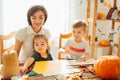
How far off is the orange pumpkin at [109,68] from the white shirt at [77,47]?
0.84 m

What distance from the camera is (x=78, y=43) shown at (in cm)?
217

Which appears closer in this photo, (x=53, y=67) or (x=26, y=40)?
(x=53, y=67)

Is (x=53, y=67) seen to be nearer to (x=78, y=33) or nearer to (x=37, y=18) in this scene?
(x=37, y=18)

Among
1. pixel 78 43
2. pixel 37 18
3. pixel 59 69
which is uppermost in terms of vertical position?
pixel 37 18

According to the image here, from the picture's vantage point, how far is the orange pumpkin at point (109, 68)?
48.5 inches

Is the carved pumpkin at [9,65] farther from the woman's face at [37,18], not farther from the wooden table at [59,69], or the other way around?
the woman's face at [37,18]

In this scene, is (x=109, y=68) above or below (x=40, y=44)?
below

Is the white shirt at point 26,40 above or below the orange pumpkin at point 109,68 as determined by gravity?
above

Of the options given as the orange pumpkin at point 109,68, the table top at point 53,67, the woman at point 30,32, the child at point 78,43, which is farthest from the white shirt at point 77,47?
the orange pumpkin at point 109,68

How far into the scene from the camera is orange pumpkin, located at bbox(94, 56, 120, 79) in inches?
48.5

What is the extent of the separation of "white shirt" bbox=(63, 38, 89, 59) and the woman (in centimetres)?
43

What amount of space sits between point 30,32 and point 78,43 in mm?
591

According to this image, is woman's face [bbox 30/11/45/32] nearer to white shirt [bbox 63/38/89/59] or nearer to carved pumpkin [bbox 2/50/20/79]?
white shirt [bbox 63/38/89/59]

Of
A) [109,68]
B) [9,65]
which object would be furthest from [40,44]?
[109,68]
